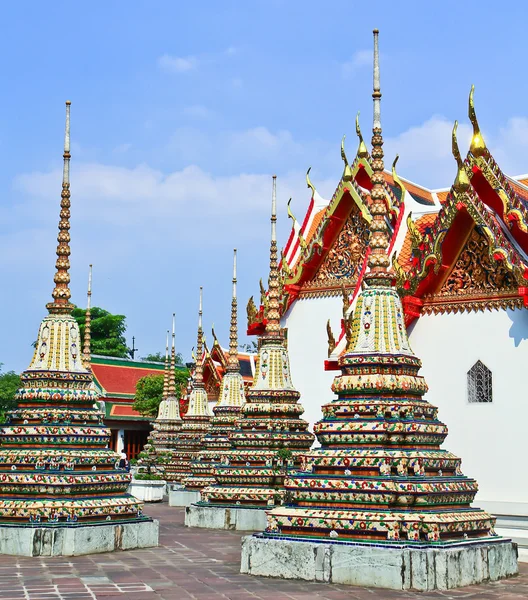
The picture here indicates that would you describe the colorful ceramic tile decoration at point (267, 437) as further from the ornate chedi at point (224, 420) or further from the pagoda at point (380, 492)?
the pagoda at point (380, 492)

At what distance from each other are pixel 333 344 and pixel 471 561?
26.9 feet

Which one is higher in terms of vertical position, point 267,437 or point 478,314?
point 478,314

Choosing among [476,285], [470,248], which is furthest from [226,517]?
[470,248]

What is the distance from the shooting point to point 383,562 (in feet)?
29.5

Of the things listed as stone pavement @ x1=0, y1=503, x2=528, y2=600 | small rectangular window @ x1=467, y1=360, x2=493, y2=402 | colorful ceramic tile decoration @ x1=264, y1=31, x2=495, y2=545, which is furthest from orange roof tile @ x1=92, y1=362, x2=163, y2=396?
colorful ceramic tile decoration @ x1=264, y1=31, x2=495, y2=545

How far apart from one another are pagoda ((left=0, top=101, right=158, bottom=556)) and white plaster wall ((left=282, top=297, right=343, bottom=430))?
7.87 m

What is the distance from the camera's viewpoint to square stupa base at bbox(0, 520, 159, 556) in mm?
11352

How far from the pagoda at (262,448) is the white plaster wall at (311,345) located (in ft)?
10.7

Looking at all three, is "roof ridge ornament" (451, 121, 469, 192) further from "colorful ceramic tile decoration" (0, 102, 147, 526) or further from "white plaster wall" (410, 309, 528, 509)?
"colorful ceramic tile decoration" (0, 102, 147, 526)

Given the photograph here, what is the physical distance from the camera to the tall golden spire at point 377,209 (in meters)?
10.8

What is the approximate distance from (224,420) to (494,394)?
8.36 meters

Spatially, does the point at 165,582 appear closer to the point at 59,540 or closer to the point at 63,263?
the point at 59,540

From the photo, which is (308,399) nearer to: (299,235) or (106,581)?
(299,235)

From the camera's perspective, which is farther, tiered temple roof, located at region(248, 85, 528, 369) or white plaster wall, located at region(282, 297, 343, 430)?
white plaster wall, located at region(282, 297, 343, 430)
